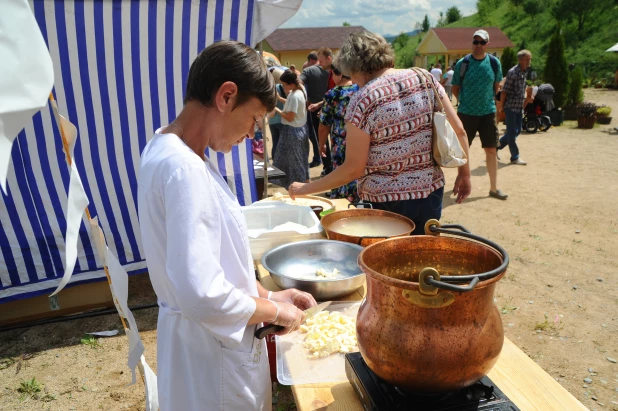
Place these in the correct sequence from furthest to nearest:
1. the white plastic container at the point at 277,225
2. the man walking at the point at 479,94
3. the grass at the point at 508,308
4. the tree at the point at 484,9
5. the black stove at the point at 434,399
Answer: the tree at the point at 484,9 → the man walking at the point at 479,94 → the grass at the point at 508,308 → the white plastic container at the point at 277,225 → the black stove at the point at 434,399

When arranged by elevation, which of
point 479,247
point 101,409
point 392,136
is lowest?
point 101,409

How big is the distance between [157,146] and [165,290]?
428 millimetres

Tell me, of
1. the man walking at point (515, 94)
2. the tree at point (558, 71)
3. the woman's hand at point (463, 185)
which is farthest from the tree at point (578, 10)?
the woman's hand at point (463, 185)

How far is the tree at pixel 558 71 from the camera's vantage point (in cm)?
1334

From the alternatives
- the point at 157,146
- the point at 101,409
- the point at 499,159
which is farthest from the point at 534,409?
the point at 499,159

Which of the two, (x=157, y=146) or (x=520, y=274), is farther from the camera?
(x=520, y=274)

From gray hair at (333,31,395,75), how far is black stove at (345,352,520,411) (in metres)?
1.74

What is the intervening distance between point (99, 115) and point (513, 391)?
325 centimetres

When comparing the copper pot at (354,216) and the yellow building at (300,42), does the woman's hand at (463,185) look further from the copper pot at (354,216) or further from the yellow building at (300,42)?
the yellow building at (300,42)

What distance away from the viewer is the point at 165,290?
136 centimetres

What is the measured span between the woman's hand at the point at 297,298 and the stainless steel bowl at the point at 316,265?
8cm

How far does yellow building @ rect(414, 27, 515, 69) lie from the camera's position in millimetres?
42344

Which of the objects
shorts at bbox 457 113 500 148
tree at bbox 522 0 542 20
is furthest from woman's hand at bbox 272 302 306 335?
tree at bbox 522 0 542 20

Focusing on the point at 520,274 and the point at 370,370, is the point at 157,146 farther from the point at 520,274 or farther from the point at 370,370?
the point at 520,274
